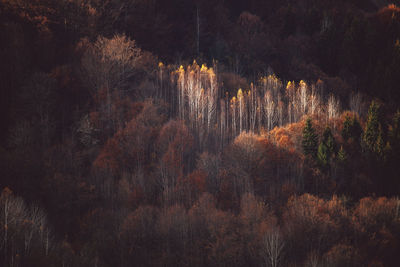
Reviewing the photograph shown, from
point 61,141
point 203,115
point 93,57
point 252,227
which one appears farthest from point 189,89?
point 252,227

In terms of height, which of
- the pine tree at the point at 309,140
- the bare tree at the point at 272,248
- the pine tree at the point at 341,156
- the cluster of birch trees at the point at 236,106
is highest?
the cluster of birch trees at the point at 236,106

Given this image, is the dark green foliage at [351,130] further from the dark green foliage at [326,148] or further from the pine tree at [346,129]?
the dark green foliage at [326,148]

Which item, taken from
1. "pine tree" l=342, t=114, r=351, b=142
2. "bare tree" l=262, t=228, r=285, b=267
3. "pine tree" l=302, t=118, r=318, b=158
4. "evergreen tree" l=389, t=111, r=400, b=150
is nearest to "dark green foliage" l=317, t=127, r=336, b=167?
"pine tree" l=302, t=118, r=318, b=158

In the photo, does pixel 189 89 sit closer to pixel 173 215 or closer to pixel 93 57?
pixel 93 57

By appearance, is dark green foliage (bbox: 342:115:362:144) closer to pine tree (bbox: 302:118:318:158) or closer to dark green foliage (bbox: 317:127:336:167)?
dark green foliage (bbox: 317:127:336:167)

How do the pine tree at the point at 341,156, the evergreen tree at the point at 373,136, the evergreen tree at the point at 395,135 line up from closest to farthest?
1. the pine tree at the point at 341,156
2. the evergreen tree at the point at 373,136
3. the evergreen tree at the point at 395,135

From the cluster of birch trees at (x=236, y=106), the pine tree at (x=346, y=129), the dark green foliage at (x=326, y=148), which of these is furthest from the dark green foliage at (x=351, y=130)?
the dark green foliage at (x=326, y=148)
